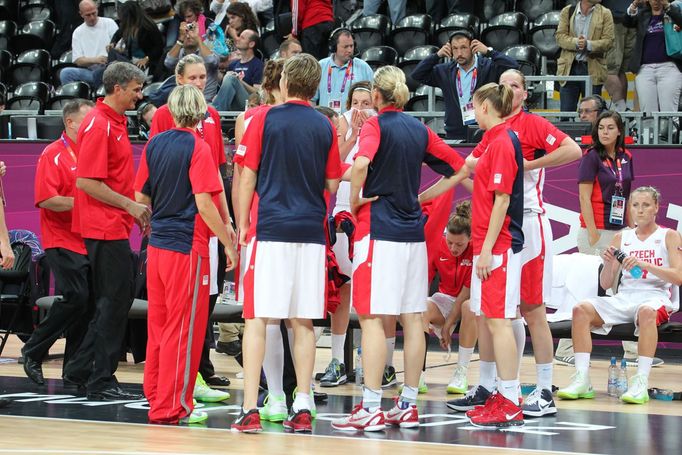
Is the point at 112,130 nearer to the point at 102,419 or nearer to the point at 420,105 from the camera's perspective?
the point at 102,419

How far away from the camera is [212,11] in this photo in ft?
45.3

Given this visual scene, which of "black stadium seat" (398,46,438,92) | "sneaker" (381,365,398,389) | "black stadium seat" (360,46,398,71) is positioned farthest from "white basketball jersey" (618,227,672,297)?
"black stadium seat" (360,46,398,71)

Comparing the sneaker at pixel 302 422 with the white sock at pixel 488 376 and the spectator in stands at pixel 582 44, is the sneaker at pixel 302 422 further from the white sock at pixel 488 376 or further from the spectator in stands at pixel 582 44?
the spectator in stands at pixel 582 44

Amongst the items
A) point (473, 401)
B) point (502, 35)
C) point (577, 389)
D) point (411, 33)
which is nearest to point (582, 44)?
point (502, 35)

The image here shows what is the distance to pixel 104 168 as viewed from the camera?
22.0ft

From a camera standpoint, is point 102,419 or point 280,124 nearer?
point 280,124

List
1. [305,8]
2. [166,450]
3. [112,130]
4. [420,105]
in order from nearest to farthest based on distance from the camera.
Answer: [166,450] < [112,130] < [420,105] < [305,8]

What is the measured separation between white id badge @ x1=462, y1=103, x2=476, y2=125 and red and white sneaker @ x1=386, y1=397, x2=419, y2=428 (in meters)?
4.20

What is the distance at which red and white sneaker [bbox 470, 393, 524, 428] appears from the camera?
601 centimetres

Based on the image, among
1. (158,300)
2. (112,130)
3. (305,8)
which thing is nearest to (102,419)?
(158,300)

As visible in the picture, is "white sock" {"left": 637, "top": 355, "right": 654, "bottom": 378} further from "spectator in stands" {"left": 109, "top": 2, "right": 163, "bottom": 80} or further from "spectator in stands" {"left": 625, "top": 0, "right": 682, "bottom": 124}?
"spectator in stands" {"left": 109, "top": 2, "right": 163, "bottom": 80}

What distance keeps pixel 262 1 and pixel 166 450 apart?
946cm

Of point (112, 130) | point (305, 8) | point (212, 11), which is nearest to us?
point (112, 130)

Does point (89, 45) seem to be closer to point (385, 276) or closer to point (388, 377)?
point (388, 377)
